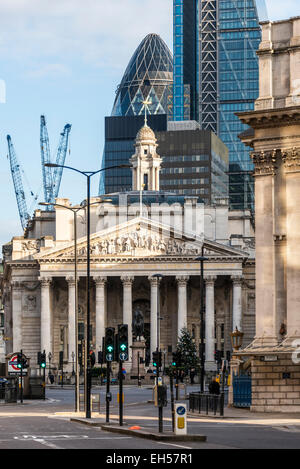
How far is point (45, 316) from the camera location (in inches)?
6245

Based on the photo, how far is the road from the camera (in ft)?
123

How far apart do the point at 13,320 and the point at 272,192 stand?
10565 cm

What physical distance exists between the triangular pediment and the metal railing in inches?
3810

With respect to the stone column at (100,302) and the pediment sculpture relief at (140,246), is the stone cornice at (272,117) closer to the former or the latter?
the stone column at (100,302)

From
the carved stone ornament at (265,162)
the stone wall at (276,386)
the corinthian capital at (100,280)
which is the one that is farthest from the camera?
the corinthian capital at (100,280)

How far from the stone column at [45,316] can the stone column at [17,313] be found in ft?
20.8

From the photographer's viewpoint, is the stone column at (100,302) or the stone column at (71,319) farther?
the stone column at (100,302)

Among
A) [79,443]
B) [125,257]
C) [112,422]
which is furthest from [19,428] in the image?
[125,257]

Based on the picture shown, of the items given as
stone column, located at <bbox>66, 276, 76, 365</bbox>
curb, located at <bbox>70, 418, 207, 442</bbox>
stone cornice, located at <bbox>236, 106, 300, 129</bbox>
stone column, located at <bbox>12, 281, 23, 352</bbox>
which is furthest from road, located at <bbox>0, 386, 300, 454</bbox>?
stone column, located at <bbox>12, 281, 23, 352</bbox>

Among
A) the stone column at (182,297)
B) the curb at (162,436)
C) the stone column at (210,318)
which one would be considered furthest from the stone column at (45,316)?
the curb at (162,436)

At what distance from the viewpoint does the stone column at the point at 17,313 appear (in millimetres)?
164500

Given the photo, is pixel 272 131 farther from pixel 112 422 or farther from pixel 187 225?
pixel 187 225

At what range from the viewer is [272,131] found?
64.0 metres

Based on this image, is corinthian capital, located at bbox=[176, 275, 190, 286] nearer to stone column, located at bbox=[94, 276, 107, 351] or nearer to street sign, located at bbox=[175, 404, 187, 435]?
stone column, located at bbox=[94, 276, 107, 351]
